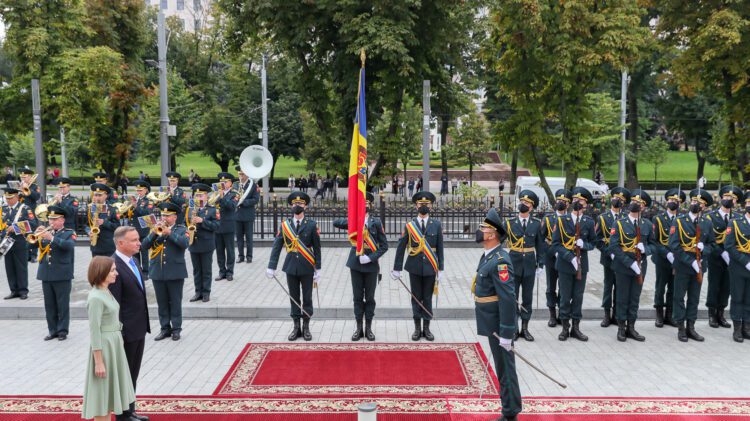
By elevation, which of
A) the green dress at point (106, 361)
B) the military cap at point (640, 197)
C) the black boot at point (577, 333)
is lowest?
the black boot at point (577, 333)

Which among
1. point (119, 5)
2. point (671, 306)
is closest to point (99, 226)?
point (671, 306)

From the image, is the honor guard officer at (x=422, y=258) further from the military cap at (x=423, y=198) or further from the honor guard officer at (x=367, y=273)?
the honor guard officer at (x=367, y=273)

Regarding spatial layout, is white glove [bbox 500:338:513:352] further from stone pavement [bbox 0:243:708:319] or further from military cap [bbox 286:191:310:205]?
stone pavement [bbox 0:243:708:319]

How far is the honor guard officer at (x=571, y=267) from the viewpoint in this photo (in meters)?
9.75

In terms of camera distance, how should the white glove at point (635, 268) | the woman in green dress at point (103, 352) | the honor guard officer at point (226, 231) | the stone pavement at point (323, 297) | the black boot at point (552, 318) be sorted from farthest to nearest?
1. the honor guard officer at point (226, 231)
2. the stone pavement at point (323, 297)
3. the black boot at point (552, 318)
4. the white glove at point (635, 268)
5. the woman in green dress at point (103, 352)

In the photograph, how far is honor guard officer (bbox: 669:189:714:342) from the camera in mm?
9703

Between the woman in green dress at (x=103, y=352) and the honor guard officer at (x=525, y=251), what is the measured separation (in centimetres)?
595

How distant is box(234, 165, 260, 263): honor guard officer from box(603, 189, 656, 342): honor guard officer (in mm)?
8735

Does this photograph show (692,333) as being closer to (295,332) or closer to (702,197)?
(702,197)

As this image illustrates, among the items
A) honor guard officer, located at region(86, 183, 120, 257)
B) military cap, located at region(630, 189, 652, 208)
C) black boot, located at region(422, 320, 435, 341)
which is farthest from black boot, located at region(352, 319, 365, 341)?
honor guard officer, located at region(86, 183, 120, 257)

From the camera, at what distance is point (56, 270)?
9.51 metres

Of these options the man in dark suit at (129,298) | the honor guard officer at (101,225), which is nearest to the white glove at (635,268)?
the man in dark suit at (129,298)

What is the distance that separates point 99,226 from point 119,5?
790 inches

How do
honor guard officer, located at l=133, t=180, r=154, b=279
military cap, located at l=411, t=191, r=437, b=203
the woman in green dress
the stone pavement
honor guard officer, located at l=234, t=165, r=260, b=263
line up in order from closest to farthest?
the woman in green dress
military cap, located at l=411, t=191, r=437, b=203
the stone pavement
honor guard officer, located at l=133, t=180, r=154, b=279
honor guard officer, located at l=234, t=165, r=260, b=263
